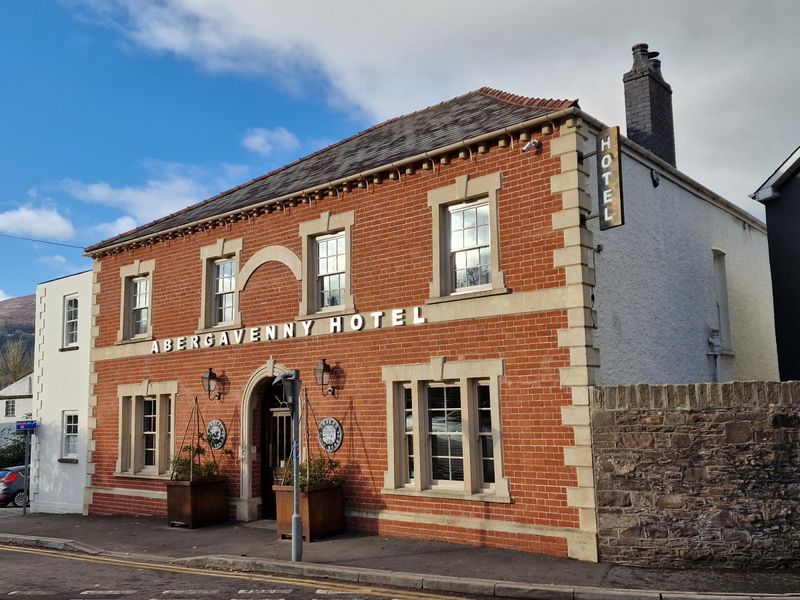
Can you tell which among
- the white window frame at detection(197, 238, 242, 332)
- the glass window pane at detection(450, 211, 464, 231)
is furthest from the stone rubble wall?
the white window frame at detection(197, 238, 242, 332)

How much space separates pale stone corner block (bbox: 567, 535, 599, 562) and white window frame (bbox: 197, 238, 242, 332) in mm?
8578

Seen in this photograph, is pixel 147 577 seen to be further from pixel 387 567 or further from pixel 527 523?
pixel 527 523

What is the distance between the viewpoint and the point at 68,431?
19828 millimetres

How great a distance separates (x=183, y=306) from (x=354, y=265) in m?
5.19

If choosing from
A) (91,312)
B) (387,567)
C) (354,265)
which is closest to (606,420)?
(387,567)

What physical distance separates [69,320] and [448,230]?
13388 millimetres

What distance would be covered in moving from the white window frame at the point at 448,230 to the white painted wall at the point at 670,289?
5.08ft

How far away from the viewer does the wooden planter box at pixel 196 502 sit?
14.1 metres

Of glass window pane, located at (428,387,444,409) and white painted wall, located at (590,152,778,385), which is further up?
white painted wall, located at (590,152,778,385)

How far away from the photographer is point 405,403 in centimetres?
1234

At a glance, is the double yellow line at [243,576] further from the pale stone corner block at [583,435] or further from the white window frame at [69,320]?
the white window frame at [69,320]

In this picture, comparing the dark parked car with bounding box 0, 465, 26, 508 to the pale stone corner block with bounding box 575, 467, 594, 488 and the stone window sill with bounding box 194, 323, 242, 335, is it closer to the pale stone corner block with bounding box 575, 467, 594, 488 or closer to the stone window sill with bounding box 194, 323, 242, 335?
the stone window sill with bounding box 194, 323, 242, 335

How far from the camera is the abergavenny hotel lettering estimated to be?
12344mm

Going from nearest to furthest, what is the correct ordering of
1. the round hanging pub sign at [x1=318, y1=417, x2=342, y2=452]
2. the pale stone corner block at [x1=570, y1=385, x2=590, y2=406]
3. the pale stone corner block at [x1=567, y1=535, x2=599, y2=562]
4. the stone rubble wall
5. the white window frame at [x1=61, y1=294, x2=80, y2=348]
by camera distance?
the stone rubble wall → the pale stone corner block at [x1=567, y1=535, x2=599, y2=562] → the pale stone corner block at [x1=570, y1=385, x2=590, y2=406] → the round hanging pub sign at [x1=318, y1=417, x2=342, y2=452] → the white window frame at [x1=61, y1=294, x2=80, y2=348]
